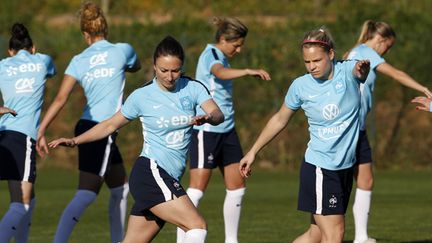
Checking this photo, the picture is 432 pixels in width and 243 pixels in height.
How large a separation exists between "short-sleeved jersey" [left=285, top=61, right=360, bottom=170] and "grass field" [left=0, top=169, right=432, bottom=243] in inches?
127

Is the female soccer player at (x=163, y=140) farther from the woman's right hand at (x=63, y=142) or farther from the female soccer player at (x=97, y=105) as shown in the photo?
the female soccer player at (x=97, y=105)

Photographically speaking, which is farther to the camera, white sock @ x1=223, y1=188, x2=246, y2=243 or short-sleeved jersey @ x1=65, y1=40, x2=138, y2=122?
white sock @ x1=223, y1=188, x2=246, y2=243

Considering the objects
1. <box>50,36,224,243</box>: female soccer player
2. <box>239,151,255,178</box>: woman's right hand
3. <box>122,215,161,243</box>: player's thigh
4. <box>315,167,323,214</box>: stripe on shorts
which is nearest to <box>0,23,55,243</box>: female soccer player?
<box>50,36,224,243</box>: female soccer player

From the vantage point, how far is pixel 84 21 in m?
10.8

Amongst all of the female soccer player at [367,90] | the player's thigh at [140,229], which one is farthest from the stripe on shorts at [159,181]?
the female soccer player at [367,90]

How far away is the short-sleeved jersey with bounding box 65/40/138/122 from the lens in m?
10.8

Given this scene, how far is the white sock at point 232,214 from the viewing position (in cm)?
1153

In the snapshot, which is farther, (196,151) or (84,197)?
(196,151)

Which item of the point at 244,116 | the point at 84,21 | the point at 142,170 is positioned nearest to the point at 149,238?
the point at 142,170

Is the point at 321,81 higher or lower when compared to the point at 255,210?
higher

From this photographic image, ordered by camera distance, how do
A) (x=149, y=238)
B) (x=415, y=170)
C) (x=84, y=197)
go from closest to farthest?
(x=149, y=238) → (x=84, y=197) → (x=415, y=170)

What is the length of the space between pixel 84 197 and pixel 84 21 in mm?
1585

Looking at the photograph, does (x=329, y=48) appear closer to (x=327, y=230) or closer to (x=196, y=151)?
(x=327, y=230)

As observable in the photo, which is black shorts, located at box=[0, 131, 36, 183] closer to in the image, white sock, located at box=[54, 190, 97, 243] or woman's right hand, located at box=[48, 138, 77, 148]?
white sock, located at box=[54, 190, 97, 243]
